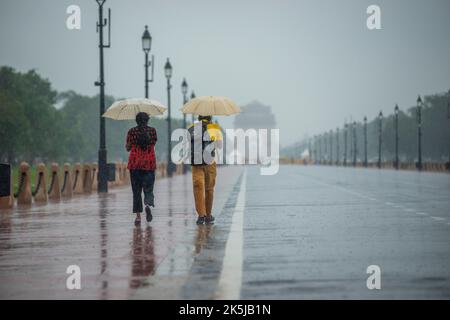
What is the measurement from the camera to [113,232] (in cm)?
1393

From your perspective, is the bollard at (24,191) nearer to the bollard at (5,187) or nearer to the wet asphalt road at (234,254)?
the bollard at (5,187)

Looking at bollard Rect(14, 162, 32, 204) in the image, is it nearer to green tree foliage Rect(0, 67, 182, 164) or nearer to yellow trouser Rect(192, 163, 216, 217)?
yellow trouser Rect(192, 163, 216, 217)

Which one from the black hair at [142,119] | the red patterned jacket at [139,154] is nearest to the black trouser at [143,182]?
the red patterned jacket at [139,154]

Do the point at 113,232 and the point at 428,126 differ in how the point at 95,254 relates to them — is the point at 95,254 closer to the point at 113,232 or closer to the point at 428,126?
the point at 113,232

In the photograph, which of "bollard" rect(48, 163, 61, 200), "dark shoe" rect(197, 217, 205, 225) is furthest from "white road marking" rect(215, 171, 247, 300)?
"bollard" rect(48, 163, 61, 200)

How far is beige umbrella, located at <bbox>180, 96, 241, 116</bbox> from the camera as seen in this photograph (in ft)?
51.8

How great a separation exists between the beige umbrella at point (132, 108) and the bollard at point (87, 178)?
525 inches

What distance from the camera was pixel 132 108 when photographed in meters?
18.7

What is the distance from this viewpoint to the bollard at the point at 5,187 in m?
21.8

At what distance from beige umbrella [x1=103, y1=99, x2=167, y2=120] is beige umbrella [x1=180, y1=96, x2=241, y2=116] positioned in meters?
2.19

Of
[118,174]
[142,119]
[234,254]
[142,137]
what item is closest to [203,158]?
[142,137]
